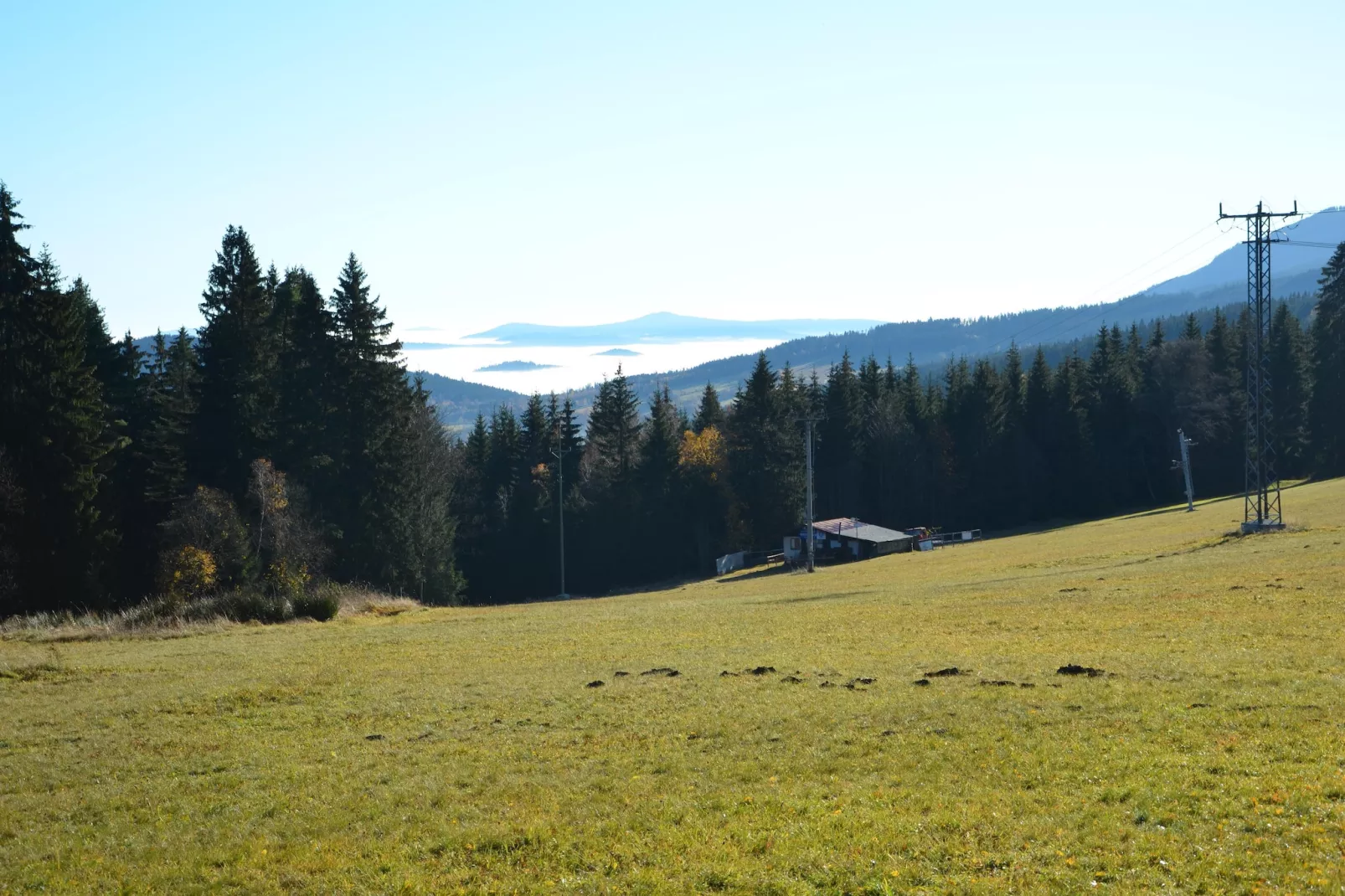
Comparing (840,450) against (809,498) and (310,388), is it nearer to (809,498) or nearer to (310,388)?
(809,498)

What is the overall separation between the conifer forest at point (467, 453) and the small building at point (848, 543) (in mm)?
9429

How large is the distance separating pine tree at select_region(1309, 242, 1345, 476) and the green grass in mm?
86125

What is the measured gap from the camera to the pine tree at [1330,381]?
105m

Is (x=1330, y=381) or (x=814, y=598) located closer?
(x=814, y=598)

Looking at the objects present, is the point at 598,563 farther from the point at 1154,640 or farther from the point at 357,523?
the point at 1154,640

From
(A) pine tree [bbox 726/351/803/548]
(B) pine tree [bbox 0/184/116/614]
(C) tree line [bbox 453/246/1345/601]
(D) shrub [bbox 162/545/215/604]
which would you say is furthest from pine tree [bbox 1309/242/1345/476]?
(B) pine tree [bbox 0/184/116/614]

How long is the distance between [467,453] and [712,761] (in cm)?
10227

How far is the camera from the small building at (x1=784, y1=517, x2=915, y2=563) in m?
92.4

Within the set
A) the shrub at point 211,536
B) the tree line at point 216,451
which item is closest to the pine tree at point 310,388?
the tree line at point 216,451

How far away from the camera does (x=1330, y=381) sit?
4168 inches

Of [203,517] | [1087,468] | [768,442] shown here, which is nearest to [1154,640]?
[203,517]

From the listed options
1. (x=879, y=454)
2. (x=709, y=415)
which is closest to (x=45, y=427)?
(x=709, y=415)

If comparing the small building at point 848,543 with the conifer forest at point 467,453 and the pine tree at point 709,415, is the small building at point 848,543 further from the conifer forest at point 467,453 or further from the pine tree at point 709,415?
the pine tree at point 709,415

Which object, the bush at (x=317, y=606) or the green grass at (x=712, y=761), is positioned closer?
the green grass at (x=712, y=761)
